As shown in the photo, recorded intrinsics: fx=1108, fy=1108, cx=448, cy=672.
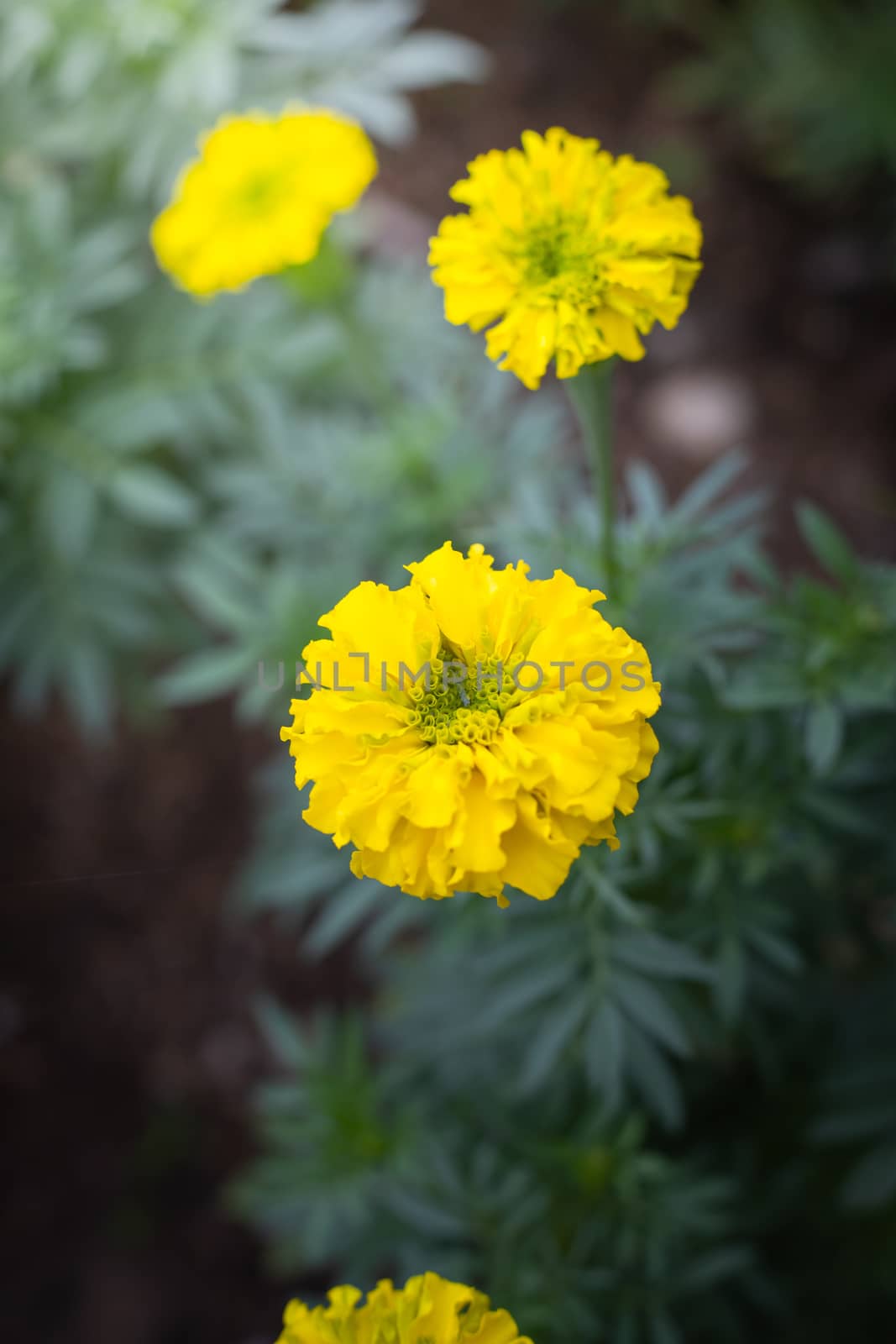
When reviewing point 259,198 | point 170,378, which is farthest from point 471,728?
point 170,378

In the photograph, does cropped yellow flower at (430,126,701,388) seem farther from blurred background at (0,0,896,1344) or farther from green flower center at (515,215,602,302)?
blurred background at (0,0,896,1344)

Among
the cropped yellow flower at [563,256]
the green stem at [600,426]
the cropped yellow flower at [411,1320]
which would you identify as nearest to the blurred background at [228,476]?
the green stem at [600,426]

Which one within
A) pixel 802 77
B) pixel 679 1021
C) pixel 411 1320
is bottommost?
pixel 411 1320

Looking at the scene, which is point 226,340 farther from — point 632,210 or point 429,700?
point 429,700

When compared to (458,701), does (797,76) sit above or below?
above

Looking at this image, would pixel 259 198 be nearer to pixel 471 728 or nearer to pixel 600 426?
pixel 600 426

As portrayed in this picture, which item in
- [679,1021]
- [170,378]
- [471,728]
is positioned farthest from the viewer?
[170,378]

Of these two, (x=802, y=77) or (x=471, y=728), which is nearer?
(x=471, y=728)
